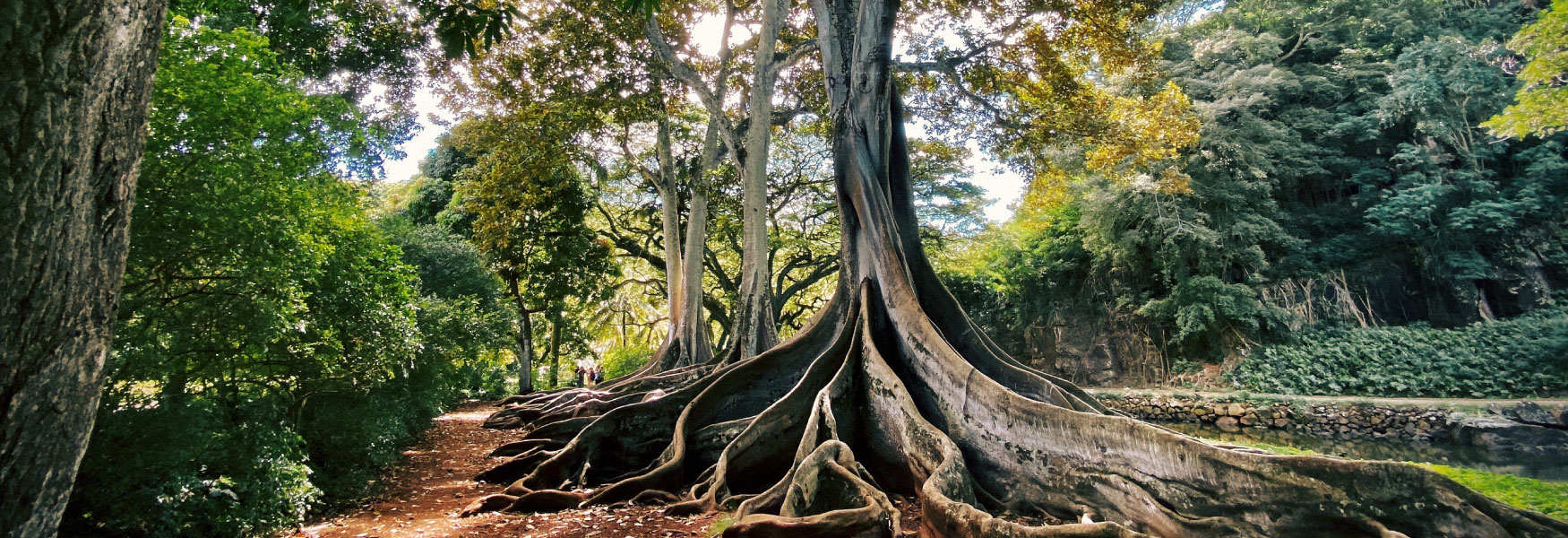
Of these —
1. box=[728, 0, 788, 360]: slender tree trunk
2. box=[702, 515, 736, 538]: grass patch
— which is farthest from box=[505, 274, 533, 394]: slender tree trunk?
box=[702, 515, 736, 538]: grass patch

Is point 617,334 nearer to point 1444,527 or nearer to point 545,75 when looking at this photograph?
point 545,75

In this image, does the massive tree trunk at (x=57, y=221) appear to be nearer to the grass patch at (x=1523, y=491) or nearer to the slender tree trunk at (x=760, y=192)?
the grass patch at (x=1523, y=491)

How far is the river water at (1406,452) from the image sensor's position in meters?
8.49

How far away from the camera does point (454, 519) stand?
5004 mm

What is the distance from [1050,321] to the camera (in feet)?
68.8

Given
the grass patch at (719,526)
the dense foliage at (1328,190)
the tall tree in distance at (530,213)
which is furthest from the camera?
the dense foliage at (1328,190)

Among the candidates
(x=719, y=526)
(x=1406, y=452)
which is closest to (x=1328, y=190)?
(x=1406, y=452)

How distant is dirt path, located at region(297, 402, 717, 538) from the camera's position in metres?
4.40

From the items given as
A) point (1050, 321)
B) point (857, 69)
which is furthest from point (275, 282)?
point (1050, 321)

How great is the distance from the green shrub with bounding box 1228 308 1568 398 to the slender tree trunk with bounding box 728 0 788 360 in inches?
516

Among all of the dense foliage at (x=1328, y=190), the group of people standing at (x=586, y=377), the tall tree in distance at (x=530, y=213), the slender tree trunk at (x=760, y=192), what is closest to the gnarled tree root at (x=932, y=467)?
the slender tree trunk at (x=760, y=192)

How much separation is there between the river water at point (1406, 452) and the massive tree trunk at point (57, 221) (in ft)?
34.5

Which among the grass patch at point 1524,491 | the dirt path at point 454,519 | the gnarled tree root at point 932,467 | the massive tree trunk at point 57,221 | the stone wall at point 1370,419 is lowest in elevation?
the stone wall at point 1370,419

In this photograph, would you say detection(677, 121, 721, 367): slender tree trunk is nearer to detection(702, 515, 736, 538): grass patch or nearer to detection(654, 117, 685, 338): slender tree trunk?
detection(654, 117, 685, 338): slender tree trunk
